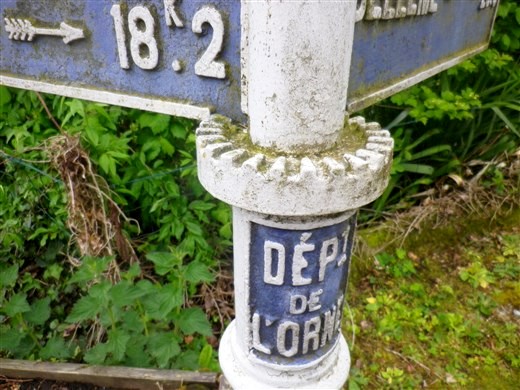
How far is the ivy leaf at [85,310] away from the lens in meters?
1.52

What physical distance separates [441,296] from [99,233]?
5.11ft

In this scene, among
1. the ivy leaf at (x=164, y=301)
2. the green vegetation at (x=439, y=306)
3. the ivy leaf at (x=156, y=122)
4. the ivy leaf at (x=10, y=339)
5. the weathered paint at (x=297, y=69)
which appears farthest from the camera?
the green vegetation at (x=439, y=306)

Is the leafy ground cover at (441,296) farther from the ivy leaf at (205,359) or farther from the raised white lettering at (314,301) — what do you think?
the raised white lettering at (314,301)

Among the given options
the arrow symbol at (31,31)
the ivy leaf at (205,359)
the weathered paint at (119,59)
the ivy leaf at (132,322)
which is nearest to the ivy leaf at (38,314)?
the ivy leaf at (132,322)

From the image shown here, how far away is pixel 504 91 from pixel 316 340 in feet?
7.12

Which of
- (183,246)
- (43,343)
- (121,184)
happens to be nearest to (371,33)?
(183,246)

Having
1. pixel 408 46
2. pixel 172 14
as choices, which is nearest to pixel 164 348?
pixel 172 14

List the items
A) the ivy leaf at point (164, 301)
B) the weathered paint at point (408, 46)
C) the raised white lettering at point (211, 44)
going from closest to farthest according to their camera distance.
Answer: the raised white lettering at point (211, 44) → the weathered paint at point (408, 46) → the ivy leaf at point (164, 301)

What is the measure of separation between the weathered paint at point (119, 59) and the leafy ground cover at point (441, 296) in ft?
4.38

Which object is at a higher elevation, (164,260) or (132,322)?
(164,260)

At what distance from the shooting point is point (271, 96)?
850 millimetres

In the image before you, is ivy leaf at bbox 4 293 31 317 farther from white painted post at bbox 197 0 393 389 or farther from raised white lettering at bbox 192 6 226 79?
raised white lettering at bbox 192 6 226 79

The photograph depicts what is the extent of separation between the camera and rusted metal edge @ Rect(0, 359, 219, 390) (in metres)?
1.61

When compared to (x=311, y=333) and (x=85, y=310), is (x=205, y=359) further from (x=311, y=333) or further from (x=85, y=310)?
(x=311, y=333)
